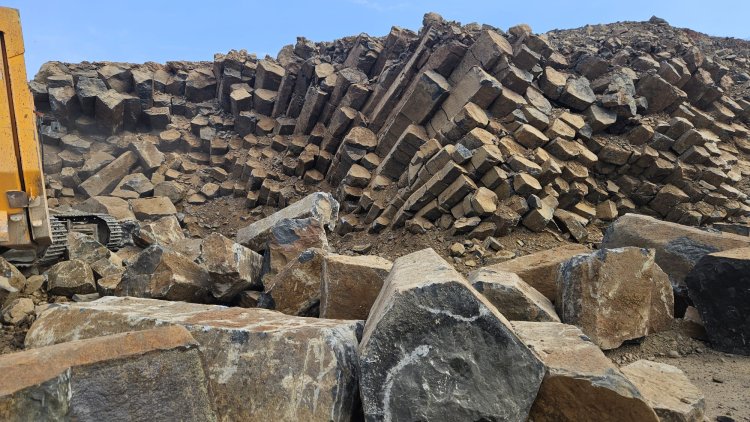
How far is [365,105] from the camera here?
12.4 metres

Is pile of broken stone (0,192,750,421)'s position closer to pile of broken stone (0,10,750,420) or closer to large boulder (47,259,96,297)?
pile of broken stone (0,10,750,420)

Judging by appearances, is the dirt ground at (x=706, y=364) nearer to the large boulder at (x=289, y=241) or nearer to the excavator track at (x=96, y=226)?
the large boulder at (x=289, y=241)

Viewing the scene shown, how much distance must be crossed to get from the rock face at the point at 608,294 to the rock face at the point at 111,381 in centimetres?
286

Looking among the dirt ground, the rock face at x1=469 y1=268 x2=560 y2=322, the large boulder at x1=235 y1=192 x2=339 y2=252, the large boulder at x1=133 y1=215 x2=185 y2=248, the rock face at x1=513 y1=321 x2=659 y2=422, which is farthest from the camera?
the large boulder at x1=133 y1=215 x2=185 y2=248

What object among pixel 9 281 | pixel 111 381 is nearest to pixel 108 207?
pixel 9 281

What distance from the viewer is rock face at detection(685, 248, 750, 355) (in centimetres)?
373

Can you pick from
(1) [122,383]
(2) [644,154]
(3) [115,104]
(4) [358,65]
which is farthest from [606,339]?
(3) [115,104]

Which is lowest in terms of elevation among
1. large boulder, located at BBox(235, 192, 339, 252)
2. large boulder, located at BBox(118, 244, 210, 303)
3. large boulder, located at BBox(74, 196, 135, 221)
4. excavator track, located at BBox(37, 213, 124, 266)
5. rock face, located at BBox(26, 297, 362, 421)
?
large boulder, located at BBox(74, 196, 135, 221)

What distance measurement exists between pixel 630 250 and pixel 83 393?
3839mm

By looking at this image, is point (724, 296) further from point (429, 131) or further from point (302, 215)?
point (429, 131)

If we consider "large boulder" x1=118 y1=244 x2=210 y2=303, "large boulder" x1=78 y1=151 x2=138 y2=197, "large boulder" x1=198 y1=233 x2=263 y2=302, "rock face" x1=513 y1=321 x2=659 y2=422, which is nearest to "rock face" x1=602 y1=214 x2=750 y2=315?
"rock face" x1=513 y1=321 x2=659 y2=422

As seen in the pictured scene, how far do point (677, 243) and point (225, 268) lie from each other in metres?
4.48

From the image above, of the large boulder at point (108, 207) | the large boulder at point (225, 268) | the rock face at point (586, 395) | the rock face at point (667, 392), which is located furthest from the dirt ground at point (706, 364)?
the large boulder at point (108, 207)

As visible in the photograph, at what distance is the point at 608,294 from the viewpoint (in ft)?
12.3
